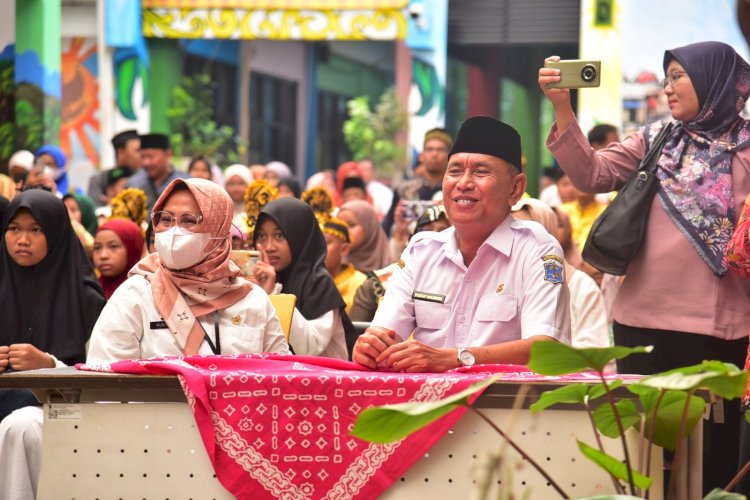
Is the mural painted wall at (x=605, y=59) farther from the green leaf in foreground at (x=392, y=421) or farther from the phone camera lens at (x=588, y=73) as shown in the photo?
the green leaf in foreground at (x=392, y=421)

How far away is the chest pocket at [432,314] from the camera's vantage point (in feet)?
12.8

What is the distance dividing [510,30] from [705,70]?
11794mm

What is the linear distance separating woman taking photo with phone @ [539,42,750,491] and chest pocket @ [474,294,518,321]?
26.1 inches

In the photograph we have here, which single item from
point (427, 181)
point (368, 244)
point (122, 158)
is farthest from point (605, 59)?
point (368, 244)

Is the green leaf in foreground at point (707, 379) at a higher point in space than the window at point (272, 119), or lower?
lower

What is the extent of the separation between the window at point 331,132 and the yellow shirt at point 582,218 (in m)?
14.9

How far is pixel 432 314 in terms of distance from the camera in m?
3.89

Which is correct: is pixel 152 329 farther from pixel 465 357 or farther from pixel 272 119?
pixel 272 119

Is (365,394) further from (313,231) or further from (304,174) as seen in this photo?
(304,174)

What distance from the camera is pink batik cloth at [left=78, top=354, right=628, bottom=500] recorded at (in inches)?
121

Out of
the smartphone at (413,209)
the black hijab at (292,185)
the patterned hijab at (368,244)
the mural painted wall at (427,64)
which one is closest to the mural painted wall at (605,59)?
the mural painted wall at (427,64)

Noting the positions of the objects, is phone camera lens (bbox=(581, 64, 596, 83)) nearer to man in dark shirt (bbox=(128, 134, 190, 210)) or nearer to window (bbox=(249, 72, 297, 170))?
man in dark shirt (bbox=(128, 134, 190, 210))

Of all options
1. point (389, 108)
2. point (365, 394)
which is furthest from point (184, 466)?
point (389, 108)

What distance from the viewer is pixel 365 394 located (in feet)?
10.1
